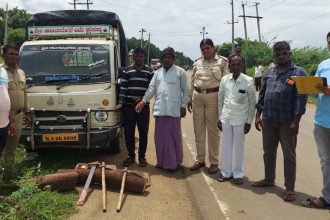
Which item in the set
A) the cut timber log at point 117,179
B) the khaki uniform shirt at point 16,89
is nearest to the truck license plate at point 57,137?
the khaki uniform shirt at point 16,89

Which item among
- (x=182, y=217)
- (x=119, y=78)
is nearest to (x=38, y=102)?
(x=119, y=78)

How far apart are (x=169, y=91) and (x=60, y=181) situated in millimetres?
2237

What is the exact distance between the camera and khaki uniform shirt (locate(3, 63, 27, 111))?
590 centimetres

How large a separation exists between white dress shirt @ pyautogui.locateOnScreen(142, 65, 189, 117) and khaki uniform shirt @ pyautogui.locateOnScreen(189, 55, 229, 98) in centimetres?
28

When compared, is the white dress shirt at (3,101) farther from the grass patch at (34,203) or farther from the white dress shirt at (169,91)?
the white dress shirt at (169,91)

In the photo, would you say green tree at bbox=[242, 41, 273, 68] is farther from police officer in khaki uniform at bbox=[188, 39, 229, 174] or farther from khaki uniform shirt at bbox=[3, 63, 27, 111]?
khaki uniform shirt at bbox=[3, 63, 27, 111]

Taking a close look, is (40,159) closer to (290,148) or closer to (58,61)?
(58,61)

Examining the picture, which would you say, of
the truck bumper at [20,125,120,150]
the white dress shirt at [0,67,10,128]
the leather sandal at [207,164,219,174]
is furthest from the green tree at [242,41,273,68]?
the white dress shirt at [0,67,10,128]

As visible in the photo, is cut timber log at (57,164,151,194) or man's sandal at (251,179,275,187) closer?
cut timber log at (57,164,151,194)

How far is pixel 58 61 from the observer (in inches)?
283

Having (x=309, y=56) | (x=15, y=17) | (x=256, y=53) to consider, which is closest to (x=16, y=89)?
(x=309, y=56)

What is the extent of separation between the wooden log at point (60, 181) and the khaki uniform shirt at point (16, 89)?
110 cm

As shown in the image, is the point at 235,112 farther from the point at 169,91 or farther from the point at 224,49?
the point at 224,49

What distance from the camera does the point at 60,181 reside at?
554 centimetres
